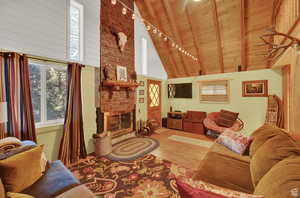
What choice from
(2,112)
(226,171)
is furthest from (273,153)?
(2,112)

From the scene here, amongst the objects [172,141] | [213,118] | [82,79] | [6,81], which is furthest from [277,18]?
[6,81]

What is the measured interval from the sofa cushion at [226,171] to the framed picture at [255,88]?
3.31 metres

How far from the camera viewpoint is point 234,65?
4.51 metres

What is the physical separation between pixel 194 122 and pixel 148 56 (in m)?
Result: 3.31

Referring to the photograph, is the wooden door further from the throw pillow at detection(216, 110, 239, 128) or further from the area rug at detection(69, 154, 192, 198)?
the area rug at detection(69, 154, 192, 198)

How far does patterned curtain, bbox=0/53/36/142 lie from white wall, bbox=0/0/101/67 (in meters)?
0.29

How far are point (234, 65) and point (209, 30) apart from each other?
160 cm

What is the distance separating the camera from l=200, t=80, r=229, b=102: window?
484 cm

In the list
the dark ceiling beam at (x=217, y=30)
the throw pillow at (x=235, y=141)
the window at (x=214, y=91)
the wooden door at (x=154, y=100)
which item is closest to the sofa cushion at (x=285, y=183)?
the throw pillow at (x=235, y=141)

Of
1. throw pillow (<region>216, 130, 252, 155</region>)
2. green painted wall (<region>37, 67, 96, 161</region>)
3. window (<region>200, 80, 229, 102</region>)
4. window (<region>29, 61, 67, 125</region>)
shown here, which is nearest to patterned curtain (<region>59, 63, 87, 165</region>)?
green painted wall (<region>37, 67, 96, 161</region>)

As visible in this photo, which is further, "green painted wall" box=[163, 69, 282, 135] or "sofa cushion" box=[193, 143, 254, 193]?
"green painted wall" box=[163, 69, 282, 135]

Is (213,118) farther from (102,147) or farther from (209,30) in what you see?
(102,147)

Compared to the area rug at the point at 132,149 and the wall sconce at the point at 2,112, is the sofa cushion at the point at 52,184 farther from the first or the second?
the area rug at the point at 132,149

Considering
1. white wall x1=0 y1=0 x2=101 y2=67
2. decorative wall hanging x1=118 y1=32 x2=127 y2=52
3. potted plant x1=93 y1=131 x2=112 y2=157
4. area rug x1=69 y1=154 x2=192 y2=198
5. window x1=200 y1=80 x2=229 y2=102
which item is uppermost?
decorative wall hanging x1=118 y1=32 x2=127 y2=52
